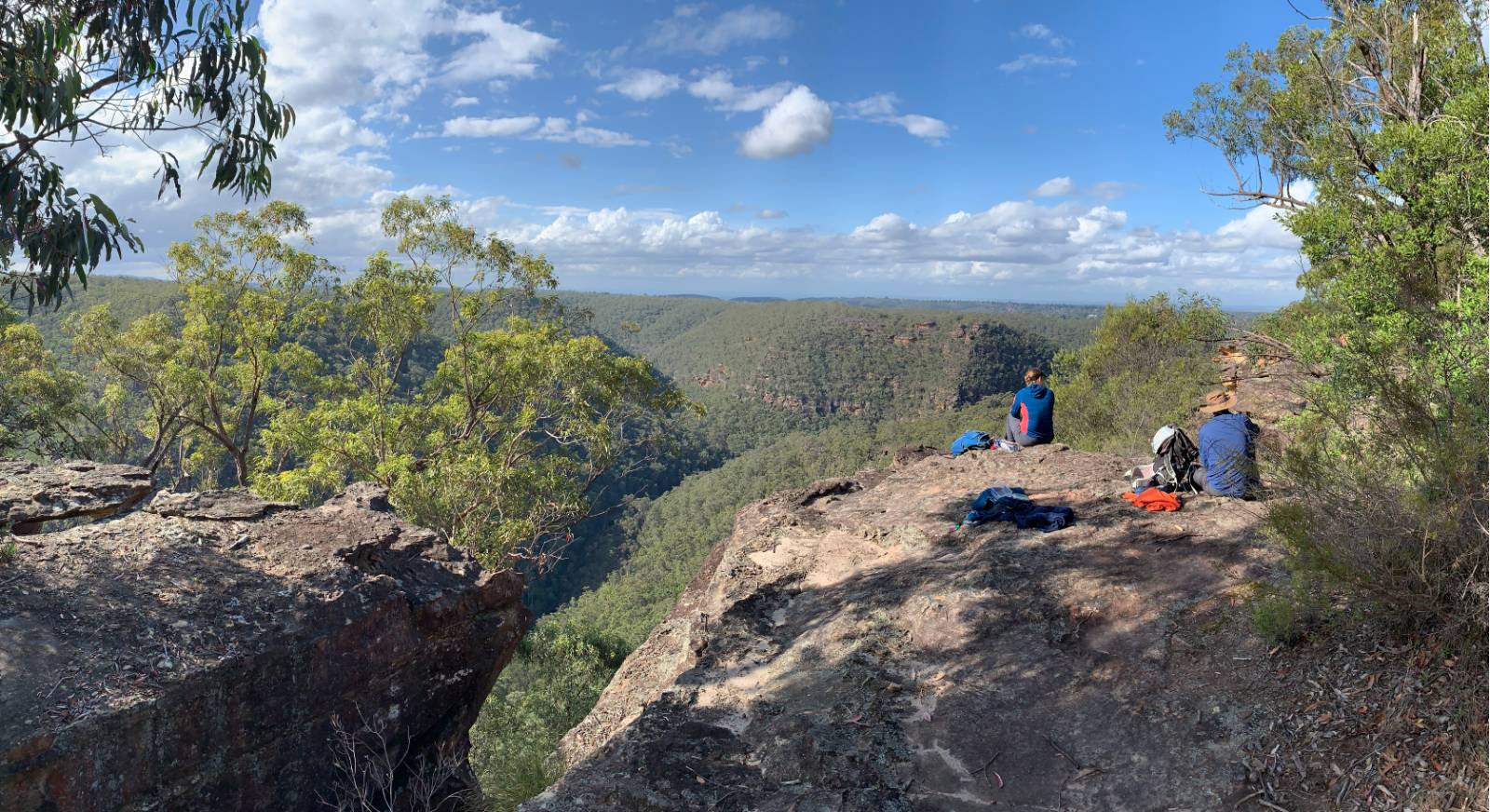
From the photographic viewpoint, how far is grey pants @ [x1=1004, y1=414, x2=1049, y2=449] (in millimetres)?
10938

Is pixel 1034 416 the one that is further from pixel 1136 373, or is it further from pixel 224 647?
pixel 1136 373

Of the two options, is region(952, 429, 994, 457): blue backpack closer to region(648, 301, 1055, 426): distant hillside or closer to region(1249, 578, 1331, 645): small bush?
region(1249, 578, 1331, 645): small bush

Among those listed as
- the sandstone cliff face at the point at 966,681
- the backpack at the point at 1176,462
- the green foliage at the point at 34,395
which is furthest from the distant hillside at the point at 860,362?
the sandstone cliff face at the point at 966,681

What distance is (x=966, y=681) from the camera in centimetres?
550

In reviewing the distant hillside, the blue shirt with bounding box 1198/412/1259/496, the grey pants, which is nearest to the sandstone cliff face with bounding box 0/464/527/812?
the blue shirt with bounding box 1198/412/1259/496

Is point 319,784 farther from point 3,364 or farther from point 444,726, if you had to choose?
point 3,364

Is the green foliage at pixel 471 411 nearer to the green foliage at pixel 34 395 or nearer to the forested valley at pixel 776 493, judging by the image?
the forested valley at pixel 776 493

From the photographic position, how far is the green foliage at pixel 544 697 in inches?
451

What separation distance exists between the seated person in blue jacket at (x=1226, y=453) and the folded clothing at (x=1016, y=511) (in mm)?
1270

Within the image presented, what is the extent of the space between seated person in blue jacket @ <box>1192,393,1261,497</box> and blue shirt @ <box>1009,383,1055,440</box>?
3.44 metres

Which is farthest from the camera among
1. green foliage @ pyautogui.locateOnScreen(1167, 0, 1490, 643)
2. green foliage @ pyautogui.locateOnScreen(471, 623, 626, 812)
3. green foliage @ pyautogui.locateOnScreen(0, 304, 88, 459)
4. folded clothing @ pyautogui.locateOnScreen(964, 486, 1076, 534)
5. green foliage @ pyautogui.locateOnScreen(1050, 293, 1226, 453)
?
green foliage @ pyautogui.locateOnScreen(1050, 293, 1226, 453)

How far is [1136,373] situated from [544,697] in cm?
2149

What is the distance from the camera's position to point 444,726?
20.9 feet

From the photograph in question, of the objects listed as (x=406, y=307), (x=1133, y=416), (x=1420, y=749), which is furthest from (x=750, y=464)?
(x=1420, y=749)
